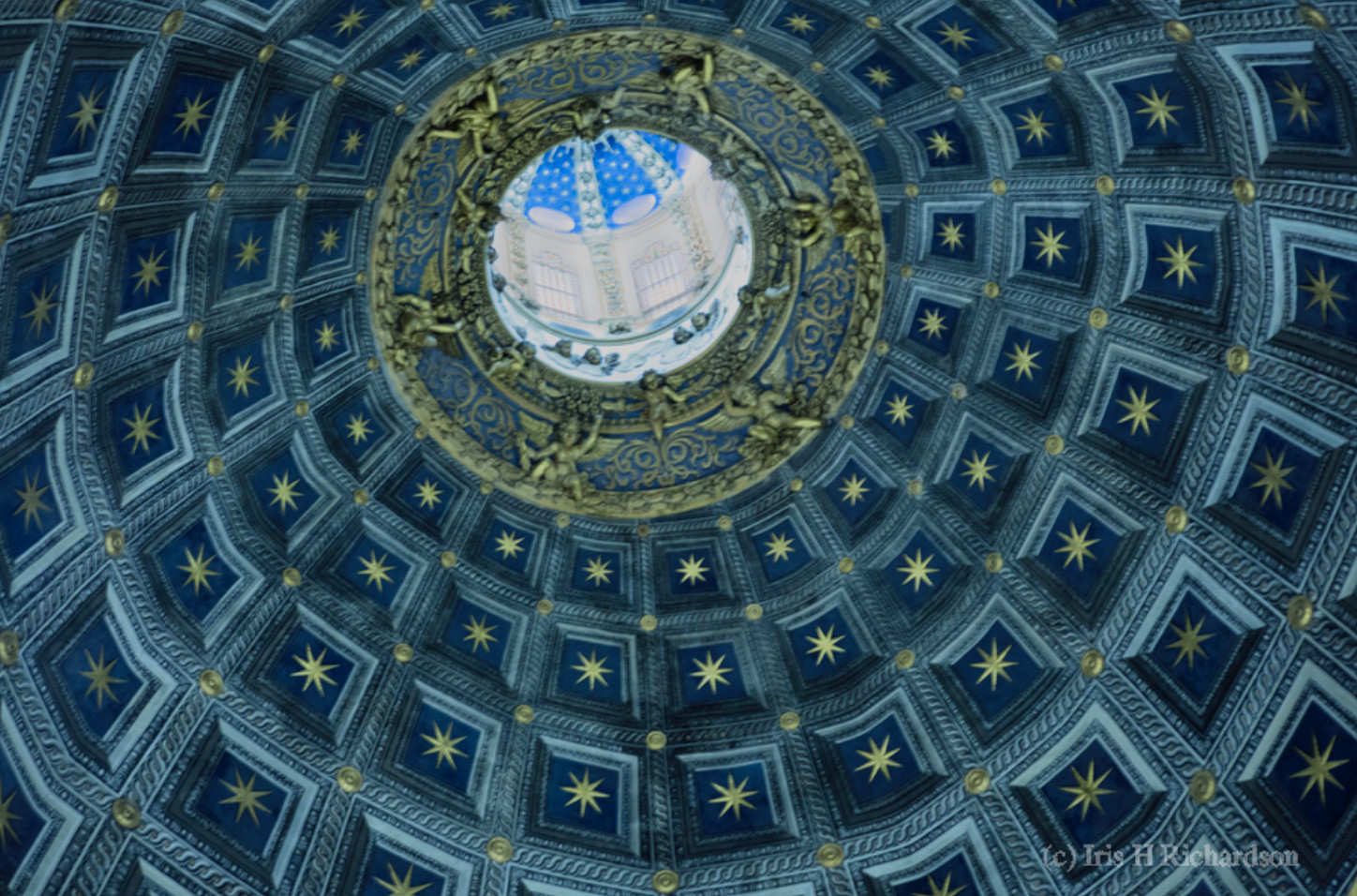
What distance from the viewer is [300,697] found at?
28969 mm

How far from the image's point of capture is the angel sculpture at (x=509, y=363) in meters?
32.0

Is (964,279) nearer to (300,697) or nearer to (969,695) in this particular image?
(969,695)

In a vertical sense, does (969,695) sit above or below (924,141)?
below

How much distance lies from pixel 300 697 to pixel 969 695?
589 inches

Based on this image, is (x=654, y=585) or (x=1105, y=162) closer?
(x=1105, y=162)

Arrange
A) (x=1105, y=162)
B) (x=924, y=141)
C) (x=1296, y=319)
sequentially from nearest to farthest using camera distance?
(x=1296, y=319) < (x=1105, y=162) < (x=924, y=141)

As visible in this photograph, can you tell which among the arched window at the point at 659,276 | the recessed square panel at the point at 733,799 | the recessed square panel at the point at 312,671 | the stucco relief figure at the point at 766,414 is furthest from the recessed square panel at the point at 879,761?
the arched window at the point at 659,276

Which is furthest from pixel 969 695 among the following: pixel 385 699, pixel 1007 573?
pixel 385 699

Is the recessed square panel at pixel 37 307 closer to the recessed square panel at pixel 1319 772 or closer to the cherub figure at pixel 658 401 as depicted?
the cherub figure at pixel 658 401

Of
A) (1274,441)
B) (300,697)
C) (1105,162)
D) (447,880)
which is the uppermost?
(1105,162)

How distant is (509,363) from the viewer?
105 ft

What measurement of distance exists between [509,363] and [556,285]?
5.70 meters

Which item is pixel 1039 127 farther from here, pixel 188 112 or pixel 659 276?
pixel 188 112

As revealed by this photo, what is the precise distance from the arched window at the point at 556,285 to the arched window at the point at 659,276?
1767 mm
